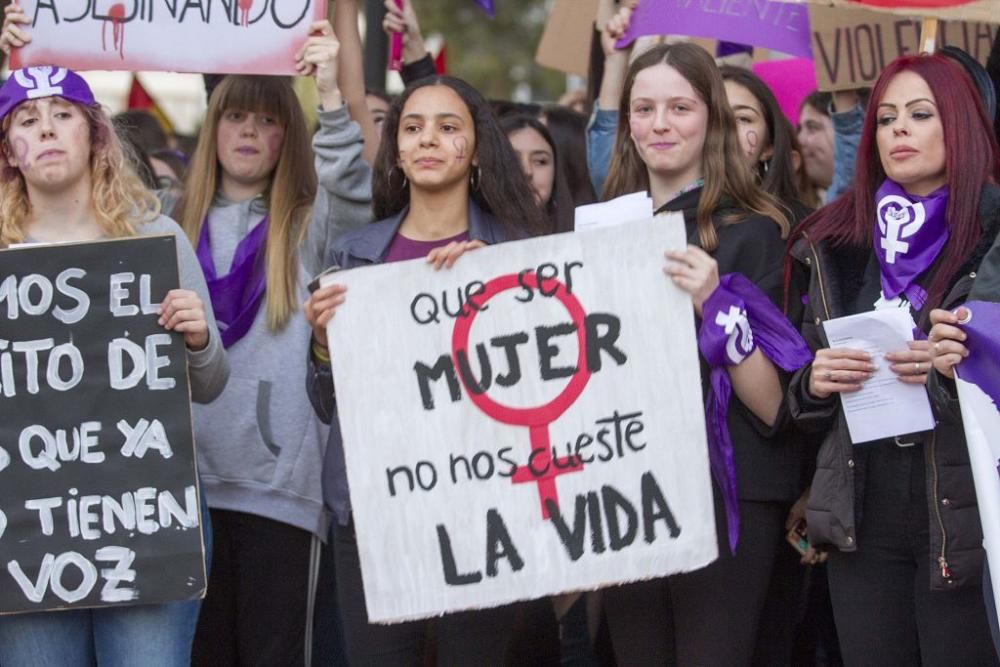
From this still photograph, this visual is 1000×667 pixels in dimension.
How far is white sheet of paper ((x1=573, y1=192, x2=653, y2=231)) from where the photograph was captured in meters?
3.70

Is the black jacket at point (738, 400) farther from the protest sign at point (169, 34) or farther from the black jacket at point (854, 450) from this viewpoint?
the protest sign at point (169, 34)

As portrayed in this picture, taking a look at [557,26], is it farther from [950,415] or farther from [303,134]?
[950,415]

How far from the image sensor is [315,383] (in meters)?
4.04

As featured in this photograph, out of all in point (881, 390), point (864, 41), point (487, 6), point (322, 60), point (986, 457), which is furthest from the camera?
point (487, 6)

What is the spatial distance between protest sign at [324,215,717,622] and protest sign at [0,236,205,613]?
0.51 meters

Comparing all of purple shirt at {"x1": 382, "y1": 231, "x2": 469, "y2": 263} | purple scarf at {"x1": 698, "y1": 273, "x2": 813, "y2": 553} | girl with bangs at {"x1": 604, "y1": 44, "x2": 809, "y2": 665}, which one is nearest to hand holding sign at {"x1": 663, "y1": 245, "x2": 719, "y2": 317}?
girl with bangs at {"x1": 604, "y1": 44, "x2": 809, "y2": 665}

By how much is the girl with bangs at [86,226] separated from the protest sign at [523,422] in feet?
1.77

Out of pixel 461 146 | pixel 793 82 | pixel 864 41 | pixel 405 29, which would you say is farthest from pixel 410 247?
pixel 793 82

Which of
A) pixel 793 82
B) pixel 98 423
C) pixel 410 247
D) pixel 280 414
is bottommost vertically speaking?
pixel 280 414

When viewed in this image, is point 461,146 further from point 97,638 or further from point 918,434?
point 97,638

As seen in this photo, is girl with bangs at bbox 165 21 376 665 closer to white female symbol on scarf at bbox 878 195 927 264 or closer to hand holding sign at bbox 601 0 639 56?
hand holding sign at bbox 601 0 639 56

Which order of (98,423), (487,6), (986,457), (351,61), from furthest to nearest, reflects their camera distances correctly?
1. (487,6)
2. (351,61)
3. (98,423)
4. (986,457)

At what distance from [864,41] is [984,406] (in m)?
2.22

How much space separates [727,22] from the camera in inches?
202
